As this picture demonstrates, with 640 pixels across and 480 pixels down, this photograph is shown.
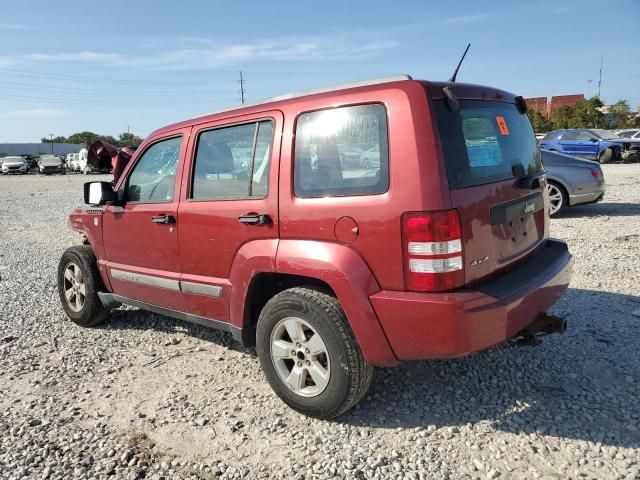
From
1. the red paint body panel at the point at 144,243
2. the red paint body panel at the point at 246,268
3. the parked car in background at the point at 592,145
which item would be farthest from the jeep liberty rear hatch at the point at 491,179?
the parked car in background at the point at 592,145

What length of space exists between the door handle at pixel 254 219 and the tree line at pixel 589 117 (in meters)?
48.6

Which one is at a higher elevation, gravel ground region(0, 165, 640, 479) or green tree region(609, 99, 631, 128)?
green tree region(609, 99, 631, 128)

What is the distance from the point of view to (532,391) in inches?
128

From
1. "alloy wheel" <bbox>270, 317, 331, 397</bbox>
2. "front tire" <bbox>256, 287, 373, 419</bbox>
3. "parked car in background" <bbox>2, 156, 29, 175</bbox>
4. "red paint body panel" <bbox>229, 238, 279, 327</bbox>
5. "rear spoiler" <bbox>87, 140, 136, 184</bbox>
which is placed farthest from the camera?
"parked car in background" <bbox>2, 156, 29, 175</bbox>

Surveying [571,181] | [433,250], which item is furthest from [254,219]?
[571,181]

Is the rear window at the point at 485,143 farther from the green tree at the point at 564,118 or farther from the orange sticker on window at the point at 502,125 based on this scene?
the green tree at the point at 564,118

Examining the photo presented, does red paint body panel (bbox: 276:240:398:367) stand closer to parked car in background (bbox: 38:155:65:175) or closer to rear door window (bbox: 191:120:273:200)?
rear door window (bbox: 191:120:273:200)

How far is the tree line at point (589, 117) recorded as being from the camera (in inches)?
1877

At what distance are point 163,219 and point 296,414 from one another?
67.4 inches

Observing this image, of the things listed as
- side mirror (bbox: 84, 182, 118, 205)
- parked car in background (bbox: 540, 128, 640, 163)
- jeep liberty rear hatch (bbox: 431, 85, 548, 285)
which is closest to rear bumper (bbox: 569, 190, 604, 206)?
jeep liberty rear hatch (bbox: 431, 85, 548, 285)

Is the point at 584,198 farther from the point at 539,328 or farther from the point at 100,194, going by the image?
the point at 100,194

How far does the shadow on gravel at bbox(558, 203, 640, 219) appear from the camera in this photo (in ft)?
31.0

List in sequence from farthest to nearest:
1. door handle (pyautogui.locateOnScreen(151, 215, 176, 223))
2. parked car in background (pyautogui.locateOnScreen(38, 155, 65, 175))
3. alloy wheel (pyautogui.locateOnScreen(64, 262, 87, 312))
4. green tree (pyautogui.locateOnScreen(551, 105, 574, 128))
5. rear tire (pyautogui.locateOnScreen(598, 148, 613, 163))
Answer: green tree (pyautogui.locateOnScreen(551, 105, 574, 128)) → parked car in background (pyautogui.locateOnScreen(38, 155, 65, 175)) → rear tire (pyautogui.locateOnScreen(598, 148, 613, 163)) → alloy wheel (pyautogui.locateOnScreen(64, 262, 87, 312)) → door handle (pyautogui.locateOnScreen(151, 215, 176, 223))

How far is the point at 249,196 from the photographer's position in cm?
326
